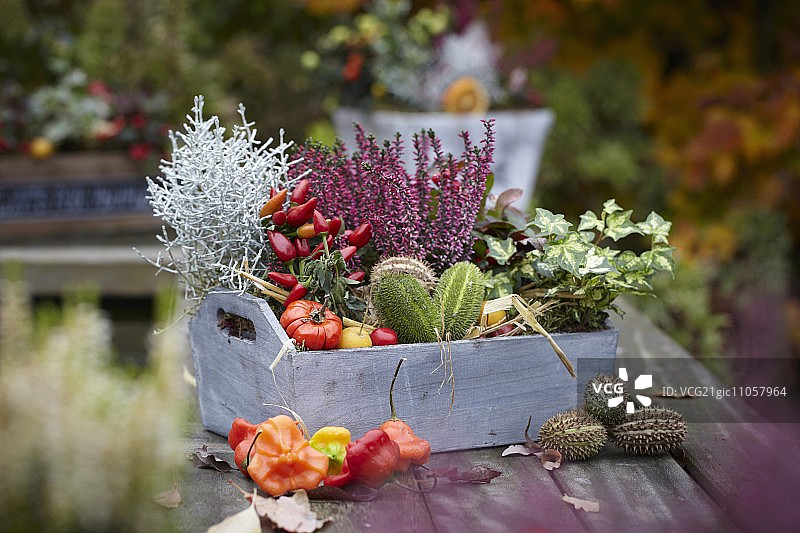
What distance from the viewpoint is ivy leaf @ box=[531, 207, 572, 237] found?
1275 mm

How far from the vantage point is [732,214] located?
3844mm

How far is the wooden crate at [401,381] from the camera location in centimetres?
115

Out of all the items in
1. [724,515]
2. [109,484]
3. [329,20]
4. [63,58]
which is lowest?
[724,515]

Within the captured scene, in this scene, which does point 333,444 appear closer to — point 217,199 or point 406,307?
point 406,307

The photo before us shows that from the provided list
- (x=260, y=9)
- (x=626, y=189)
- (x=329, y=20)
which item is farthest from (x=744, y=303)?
(x=260, y=9)

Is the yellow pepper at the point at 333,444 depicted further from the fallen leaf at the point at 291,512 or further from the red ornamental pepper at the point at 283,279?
the red ornamental pepper at the point at 283,279

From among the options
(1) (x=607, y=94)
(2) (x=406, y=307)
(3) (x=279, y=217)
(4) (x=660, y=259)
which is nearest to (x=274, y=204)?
(3) (x=279, y=217)

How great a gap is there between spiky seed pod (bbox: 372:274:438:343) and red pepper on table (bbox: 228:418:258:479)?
230 millimetres

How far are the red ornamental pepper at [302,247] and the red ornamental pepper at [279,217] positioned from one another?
3 cm

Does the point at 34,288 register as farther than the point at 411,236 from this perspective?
Yes

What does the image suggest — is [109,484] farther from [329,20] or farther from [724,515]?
[329,20]

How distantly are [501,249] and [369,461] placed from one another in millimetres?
427

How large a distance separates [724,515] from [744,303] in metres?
2.61

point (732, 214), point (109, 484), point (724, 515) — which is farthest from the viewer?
point (732, 214)
